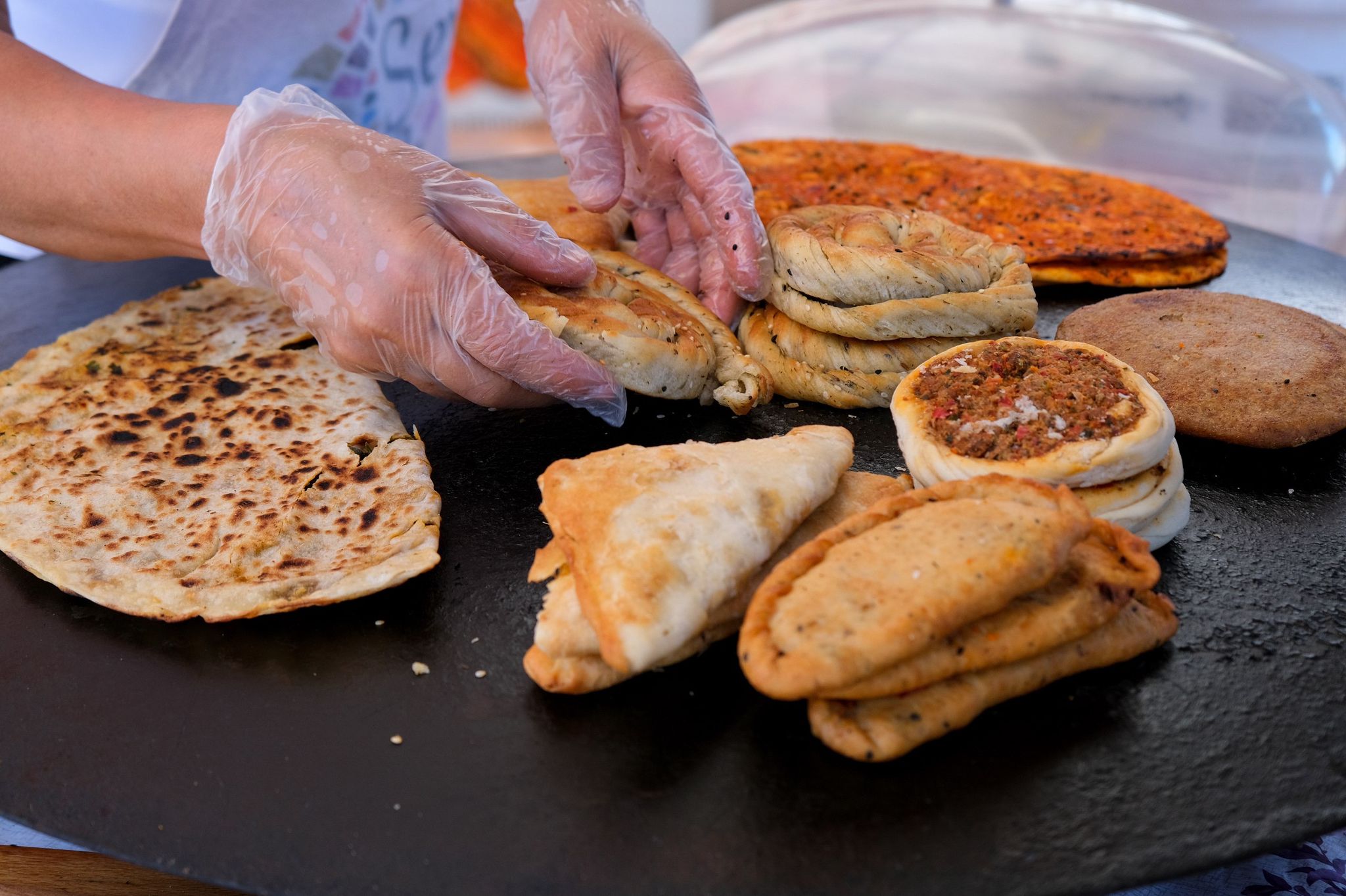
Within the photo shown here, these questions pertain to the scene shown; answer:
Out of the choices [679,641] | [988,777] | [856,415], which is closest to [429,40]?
[856,415]

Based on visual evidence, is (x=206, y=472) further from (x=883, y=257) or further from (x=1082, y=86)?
(x=1082, y=86)

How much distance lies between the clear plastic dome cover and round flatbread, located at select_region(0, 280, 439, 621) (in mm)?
5336

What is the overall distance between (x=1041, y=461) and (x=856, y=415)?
807mm

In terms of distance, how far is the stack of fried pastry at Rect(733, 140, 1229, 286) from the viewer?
3.51 m

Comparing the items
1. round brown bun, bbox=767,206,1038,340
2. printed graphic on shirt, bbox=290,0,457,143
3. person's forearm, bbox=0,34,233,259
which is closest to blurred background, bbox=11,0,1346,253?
printed graphic on shirt, bbox=290,0,457,143

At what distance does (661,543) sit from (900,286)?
125 cm

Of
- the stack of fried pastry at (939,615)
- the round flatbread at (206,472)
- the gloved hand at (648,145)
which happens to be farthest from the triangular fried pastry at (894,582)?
the gloved hand at (648,145)

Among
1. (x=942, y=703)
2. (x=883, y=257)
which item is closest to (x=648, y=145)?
(x=883, y=257)

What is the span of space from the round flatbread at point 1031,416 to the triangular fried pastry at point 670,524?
0.63 feet

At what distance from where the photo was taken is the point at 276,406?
107 inches

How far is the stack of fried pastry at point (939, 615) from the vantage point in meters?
1.57

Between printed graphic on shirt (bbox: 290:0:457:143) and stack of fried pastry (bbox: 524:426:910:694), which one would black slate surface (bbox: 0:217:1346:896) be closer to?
stack of fried pastry (bbox: 524:426:910:694)

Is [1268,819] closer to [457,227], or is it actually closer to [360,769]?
[360,769]

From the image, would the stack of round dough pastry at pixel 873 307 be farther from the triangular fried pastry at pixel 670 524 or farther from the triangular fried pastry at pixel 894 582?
the triangular fried pastry at pixel 894 582
